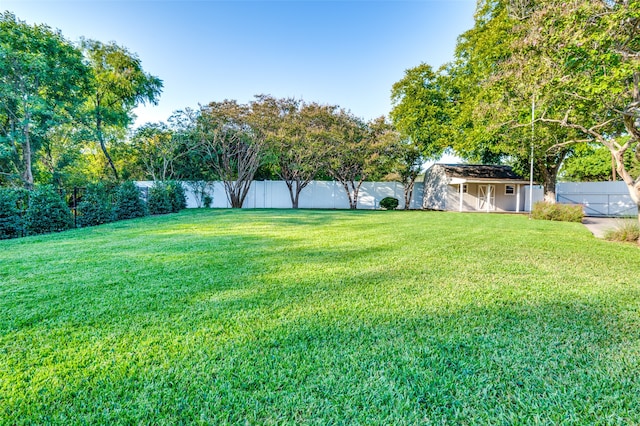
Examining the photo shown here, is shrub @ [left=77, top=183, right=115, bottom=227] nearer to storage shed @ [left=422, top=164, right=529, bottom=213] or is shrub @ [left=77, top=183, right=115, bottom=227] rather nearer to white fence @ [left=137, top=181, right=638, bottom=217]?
white fence @ [left=137, top=181, right=638, bottom=217]

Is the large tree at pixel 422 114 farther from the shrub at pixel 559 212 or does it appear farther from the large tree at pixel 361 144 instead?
the shrub at pixel 559 212

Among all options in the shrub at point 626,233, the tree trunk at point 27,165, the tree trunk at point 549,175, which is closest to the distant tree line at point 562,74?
the shrub at point 626,233

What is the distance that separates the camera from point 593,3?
15.2ft

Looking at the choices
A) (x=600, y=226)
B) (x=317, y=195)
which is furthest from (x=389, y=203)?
(x=600, y=226)

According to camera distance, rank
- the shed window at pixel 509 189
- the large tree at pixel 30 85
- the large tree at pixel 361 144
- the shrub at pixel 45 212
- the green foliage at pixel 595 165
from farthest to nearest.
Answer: the green foliage at pixel 595 165 < the shed window at pixel 509 189 < the large tree at pixel 361 144 < the large tree at pixel 30 85 < the shrub at pixel 45 212

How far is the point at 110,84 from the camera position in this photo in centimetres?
1465

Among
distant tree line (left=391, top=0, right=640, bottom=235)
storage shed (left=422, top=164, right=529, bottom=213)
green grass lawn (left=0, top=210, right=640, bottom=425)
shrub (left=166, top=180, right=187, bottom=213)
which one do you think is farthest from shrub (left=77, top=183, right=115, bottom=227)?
storage shed (left=422, top=164, right=529, bottom=213)

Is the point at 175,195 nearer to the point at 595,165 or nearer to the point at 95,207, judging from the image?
the point at 95,207

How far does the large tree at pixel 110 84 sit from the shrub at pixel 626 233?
774 inches

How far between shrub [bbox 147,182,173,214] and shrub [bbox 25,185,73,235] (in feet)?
17.2

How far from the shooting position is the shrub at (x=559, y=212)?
11.2 meters

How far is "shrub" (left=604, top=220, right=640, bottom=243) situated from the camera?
6625 mm

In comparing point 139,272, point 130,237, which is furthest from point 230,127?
point 139,272

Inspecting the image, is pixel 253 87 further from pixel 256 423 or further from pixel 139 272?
pixel 256 423
